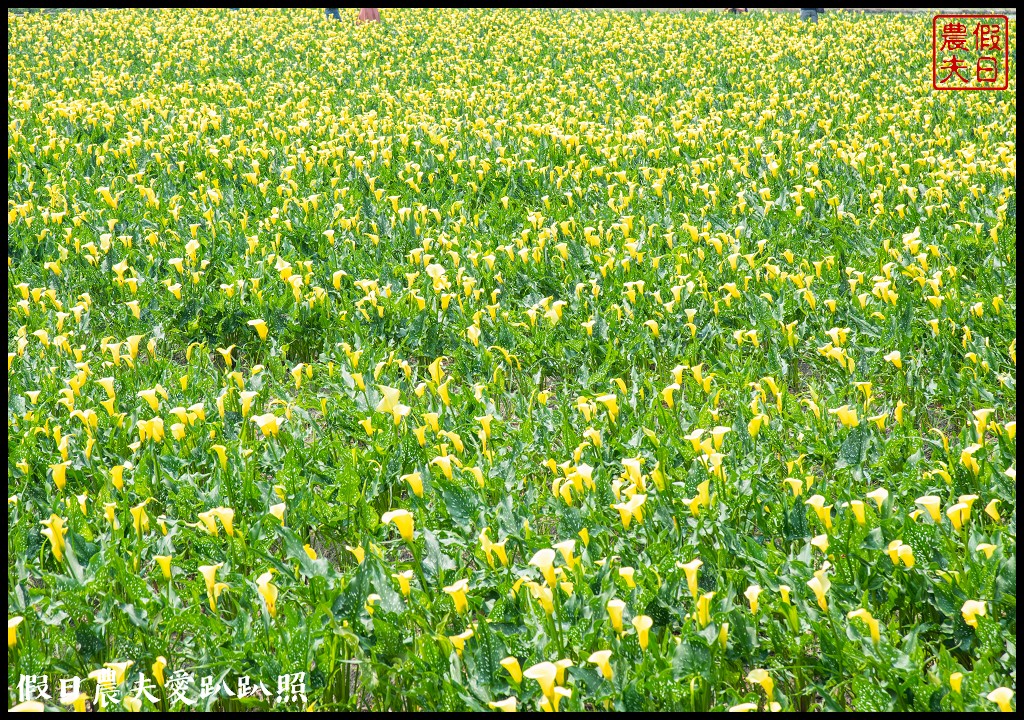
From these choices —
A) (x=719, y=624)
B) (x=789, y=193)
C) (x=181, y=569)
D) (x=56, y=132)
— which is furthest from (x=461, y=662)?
(x=56, y=132)

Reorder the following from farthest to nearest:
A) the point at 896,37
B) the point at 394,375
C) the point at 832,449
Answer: the point at 896,37, the point at 394,375, the point at 832,449

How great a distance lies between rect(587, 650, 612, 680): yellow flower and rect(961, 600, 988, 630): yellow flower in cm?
112

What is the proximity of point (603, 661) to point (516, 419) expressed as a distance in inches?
86.9

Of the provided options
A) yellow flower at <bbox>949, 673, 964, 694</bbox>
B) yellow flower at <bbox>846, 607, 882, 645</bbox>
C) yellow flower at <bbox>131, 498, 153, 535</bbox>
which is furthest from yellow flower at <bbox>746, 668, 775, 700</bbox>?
yellow flower at <bbox>131, 498, 153, 535</bbox>

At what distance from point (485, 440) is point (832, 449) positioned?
1579mm

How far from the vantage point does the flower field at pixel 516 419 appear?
2924 mm

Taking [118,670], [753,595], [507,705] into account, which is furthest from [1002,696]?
[118,670]

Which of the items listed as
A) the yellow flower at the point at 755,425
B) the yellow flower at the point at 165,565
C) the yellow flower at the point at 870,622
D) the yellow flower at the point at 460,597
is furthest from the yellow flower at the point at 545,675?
the yellow flower at the point at 755,425

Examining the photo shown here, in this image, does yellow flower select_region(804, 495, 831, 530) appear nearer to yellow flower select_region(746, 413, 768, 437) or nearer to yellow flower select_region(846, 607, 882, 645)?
yellow flower select_region(846, 607, 882, 645)

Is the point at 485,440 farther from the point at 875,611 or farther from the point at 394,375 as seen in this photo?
the point at 875,611

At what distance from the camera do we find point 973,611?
9.11 ft

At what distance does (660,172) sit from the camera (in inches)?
341

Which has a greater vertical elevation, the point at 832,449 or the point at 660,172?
the point at 660,172

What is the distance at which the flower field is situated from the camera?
9.59 feet
